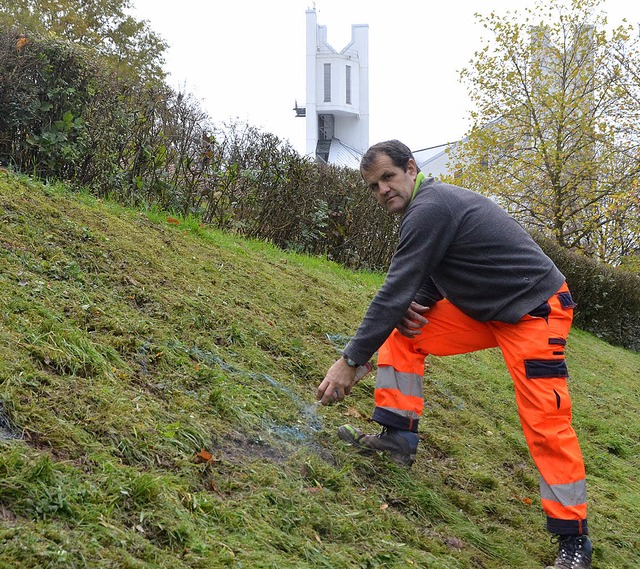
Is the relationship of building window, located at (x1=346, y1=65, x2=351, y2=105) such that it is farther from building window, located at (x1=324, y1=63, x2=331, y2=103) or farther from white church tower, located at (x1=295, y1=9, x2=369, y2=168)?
building window, located at (x1=324, y1=63, x2=331, y2=103)

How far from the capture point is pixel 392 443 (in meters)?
3.57

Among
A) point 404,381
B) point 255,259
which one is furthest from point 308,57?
point 404,381

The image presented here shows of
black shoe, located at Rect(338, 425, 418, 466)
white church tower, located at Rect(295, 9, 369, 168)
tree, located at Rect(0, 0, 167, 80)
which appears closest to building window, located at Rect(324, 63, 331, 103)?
white church tower, located at Rect(295, 9, 369, 168)

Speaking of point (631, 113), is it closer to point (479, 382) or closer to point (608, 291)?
point (608, 291)

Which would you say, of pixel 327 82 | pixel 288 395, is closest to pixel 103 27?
pixel 327 82

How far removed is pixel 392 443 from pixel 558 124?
17.3 meters

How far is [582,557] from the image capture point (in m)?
3.01

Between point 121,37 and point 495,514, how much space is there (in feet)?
110

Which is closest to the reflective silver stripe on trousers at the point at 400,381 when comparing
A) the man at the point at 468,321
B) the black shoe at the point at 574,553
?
the man at the point at 468,321

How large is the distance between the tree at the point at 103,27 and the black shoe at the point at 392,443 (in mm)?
26618

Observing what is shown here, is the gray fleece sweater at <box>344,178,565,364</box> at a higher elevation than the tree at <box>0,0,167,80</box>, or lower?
lower

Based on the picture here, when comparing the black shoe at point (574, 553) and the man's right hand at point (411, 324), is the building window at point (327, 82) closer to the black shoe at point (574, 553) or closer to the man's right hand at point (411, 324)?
the man's right hand at point (411, 324)

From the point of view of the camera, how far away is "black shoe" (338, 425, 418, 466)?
3.57 meters

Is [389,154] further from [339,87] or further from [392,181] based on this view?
[339,87]
